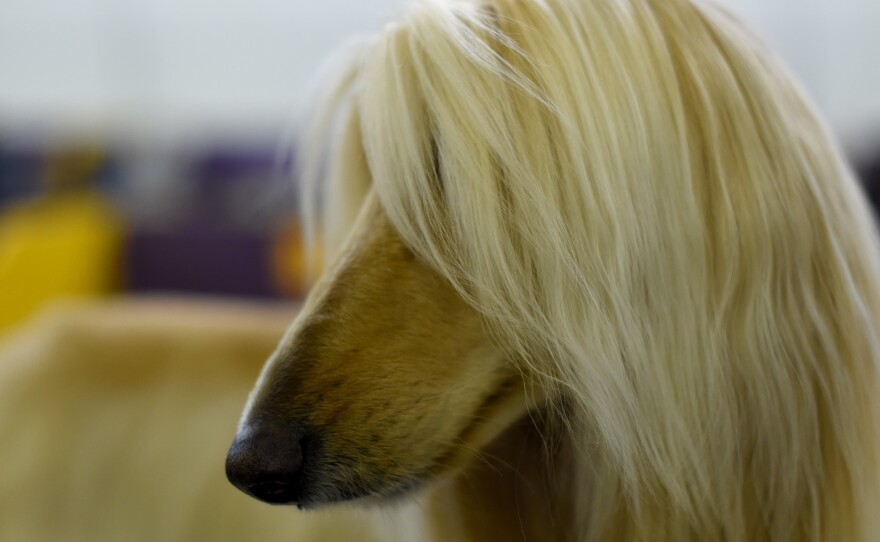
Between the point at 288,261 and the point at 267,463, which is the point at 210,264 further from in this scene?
the point at 267,463

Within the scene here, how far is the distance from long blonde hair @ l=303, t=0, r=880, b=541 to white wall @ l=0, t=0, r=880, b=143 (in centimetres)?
306

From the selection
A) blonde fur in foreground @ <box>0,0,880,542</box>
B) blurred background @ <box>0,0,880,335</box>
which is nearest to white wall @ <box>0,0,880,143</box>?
blurred background @ <box>0,0,880,335</box>

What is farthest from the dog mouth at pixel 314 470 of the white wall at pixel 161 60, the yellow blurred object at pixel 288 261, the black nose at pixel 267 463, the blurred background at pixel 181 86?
the white wall at pixel 161 60

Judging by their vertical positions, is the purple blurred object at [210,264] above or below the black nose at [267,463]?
below

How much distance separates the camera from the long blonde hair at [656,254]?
0.58m

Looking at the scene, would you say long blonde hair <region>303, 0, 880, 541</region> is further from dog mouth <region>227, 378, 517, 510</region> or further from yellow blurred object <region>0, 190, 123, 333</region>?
yellow blurred object <region>0, 190, 123, 333</region>

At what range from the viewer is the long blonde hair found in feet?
1.89


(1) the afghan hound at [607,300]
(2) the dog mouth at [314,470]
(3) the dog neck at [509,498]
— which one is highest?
(1) the afghan hound at [607,300]

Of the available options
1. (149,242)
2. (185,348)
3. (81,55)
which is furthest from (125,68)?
(185,348)

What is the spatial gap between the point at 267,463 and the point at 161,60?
3736mm

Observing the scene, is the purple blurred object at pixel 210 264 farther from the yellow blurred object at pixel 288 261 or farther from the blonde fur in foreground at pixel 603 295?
the blonde fur in foreground at pixel 603 295

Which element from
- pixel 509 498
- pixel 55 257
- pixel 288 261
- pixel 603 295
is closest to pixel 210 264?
pixel 288 261

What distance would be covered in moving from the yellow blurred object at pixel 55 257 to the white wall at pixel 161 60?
1.61 m

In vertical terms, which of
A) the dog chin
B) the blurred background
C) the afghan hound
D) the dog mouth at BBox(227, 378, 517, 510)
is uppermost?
the afghan hound
